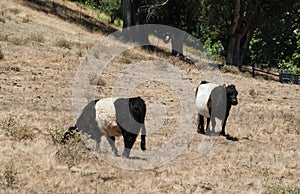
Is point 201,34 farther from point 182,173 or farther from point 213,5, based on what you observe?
point 182,173

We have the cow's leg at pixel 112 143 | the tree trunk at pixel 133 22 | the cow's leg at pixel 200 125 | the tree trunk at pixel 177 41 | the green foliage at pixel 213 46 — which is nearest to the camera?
the cow's leg at pixel 112 143

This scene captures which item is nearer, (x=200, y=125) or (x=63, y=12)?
(x=200, y=125)

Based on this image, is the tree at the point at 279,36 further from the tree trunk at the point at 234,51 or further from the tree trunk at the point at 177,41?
the tree trunk at the point at 177,41

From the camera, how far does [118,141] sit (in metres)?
12.6

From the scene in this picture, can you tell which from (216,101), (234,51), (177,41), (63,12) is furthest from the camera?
(63,12)

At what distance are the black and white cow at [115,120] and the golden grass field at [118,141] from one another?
0.63 metres

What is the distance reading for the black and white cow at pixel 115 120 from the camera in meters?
11.0

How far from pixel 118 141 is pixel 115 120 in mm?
1725

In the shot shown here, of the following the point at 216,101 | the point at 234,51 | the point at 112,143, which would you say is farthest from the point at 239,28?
the point at 112,143

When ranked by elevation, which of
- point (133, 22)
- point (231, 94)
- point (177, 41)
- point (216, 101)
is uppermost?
point (133, 22)

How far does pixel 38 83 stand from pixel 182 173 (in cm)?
1186

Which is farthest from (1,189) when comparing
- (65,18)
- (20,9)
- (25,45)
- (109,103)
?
(65,18)

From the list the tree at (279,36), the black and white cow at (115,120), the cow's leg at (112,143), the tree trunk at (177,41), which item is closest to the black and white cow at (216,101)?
the black and white cow at (115,120)

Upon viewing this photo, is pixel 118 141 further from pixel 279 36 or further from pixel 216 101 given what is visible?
pixel 279 36
